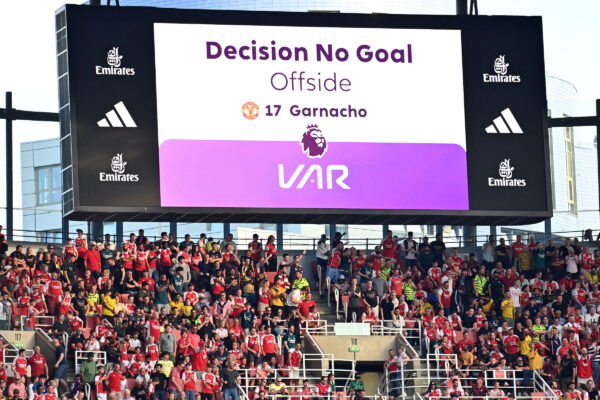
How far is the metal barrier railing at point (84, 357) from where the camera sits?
2441 centimetres

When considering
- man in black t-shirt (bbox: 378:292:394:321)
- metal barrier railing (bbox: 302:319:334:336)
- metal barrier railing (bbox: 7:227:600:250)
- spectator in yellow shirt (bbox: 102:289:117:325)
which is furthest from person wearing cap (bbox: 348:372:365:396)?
metal barrier railing (bbox: 7:227:600:250)

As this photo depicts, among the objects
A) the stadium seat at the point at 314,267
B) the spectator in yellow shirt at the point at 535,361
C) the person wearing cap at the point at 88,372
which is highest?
the stadium seat at the point at 314,267

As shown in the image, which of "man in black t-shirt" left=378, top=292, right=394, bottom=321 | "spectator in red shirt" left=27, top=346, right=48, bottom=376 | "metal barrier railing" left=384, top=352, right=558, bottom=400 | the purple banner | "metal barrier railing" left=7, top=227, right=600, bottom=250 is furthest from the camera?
"metal barrier railing" left=7, top=227, right=600, bottom=250

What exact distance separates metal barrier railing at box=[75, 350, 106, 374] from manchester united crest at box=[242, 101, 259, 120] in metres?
5.42

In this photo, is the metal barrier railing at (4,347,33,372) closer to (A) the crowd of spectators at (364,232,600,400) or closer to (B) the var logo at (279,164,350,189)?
(B) the var logo at (279,164,350,189)

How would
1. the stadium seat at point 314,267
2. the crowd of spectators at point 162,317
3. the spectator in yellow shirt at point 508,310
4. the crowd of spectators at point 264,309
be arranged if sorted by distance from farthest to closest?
the stadium seat at point 314,267, the spectator in yellow shirt at point 508,310, the crowd of spectators at point 264,309, the crowd of spectators at point 162,317

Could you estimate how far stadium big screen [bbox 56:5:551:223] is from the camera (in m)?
26.6

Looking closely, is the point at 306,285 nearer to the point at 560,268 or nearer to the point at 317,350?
the point at 317,350

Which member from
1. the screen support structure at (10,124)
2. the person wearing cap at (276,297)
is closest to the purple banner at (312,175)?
the person wearing cap at (276,297)

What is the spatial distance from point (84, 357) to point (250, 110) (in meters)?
5.80

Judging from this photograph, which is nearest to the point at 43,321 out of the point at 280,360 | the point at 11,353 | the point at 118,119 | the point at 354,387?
the point at 11,353

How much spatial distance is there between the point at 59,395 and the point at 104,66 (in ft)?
20.9

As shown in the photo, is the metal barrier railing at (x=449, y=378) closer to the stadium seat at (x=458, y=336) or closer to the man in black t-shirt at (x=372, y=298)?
the stadium seat at (x=458, y=336)

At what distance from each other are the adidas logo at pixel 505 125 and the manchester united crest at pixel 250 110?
452cm
